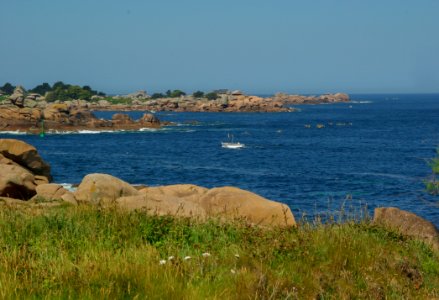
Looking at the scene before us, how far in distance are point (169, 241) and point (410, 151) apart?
2958 inches

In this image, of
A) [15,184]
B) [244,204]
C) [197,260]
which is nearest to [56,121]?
[15,184]

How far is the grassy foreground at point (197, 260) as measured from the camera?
6.61 meters

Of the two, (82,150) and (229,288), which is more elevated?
(229,288)

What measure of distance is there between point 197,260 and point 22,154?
25.3 m

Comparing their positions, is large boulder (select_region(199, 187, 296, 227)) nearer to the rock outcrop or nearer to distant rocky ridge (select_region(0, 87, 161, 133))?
the rock outcrop

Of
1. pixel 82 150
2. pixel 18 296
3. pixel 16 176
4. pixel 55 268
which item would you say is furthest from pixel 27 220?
pixel 82 150

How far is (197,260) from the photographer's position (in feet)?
25.4

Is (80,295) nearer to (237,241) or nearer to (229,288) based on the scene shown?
(229,288)

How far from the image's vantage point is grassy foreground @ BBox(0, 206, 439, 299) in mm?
6605

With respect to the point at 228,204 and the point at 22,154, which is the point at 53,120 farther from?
the point at 228,204

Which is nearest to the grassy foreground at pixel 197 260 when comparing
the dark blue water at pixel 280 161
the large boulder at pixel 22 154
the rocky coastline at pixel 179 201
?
the rocky coastline at pixel 179 201

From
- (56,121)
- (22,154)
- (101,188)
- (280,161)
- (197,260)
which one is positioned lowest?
(280,161)

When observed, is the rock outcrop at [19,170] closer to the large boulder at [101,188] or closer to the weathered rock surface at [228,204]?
the large boulder at [101,188]

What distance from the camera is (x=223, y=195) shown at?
703 inches
